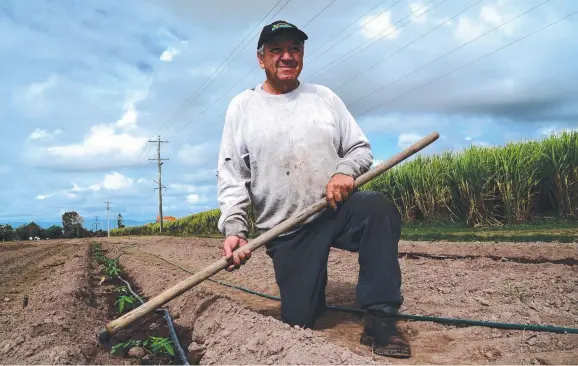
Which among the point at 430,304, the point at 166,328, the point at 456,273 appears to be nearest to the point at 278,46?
the point at 430,304

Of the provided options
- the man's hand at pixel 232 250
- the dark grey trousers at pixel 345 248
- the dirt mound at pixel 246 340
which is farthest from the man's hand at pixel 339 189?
the dirt mound at pixel 246 340

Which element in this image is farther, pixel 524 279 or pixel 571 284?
pixel 524 279

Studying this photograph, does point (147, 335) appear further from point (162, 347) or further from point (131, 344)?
point (162, 347)

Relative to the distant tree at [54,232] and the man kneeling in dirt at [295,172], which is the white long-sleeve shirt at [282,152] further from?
the distant tree at [54,232]

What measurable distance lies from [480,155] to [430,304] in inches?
278

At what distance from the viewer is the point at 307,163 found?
2723 millimetres

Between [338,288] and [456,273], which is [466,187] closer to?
[456,273]

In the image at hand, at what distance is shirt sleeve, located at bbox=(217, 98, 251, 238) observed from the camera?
2.83 m

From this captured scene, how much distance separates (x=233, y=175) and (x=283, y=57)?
75cm

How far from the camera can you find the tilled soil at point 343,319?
7.72 ft

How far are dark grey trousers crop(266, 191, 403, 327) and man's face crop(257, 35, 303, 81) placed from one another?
0.80 m

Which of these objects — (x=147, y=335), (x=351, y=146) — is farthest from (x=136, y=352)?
(x=351, y=146)

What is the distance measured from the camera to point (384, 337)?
240cm

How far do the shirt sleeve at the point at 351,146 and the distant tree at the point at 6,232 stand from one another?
4924 cm
